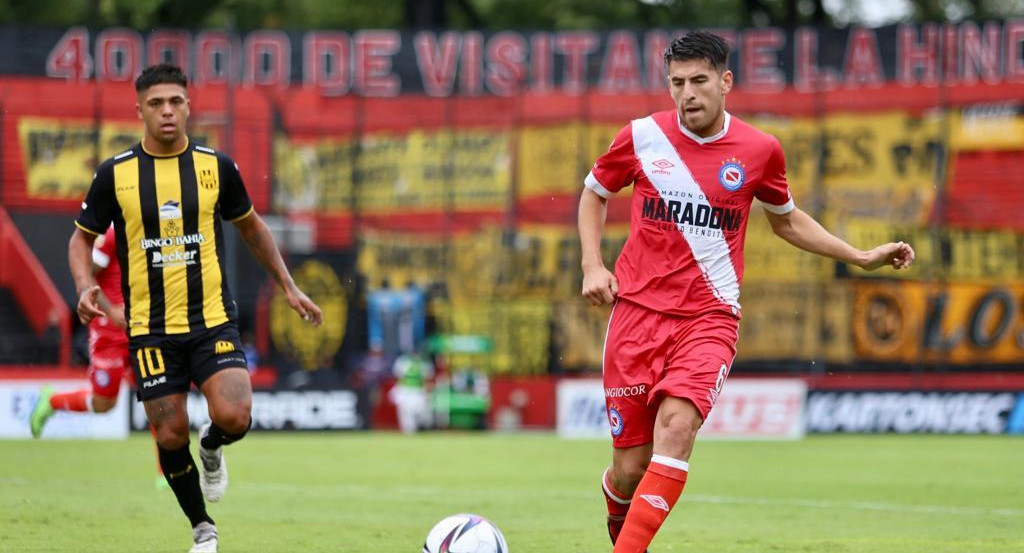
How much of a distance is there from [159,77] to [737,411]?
55.5 ft

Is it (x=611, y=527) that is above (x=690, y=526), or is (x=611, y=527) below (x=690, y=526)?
above

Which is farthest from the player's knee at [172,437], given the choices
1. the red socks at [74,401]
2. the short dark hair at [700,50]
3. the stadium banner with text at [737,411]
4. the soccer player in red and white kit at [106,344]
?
the stadium banner with text at [737,411]

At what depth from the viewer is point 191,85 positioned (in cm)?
2855

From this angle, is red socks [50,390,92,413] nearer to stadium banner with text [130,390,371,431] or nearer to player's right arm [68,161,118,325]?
player's right arm [68,161,118,325]

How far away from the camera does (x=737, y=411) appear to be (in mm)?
23859

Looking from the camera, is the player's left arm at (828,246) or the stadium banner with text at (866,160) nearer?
the player's left arm at (828,246)

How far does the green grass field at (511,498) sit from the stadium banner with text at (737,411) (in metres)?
2.50

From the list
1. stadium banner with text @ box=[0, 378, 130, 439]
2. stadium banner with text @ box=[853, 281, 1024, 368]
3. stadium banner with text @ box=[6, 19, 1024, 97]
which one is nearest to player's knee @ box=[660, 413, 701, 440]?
stadium banner with text @ box=[0, 378, 130, 439]

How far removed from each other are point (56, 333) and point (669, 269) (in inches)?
838

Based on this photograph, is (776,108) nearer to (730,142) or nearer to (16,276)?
(16,276)

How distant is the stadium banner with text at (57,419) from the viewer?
22016mm

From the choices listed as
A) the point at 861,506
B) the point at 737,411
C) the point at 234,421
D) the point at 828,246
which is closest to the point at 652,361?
the point at 828,246

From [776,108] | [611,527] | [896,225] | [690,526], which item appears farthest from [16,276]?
[611,527]

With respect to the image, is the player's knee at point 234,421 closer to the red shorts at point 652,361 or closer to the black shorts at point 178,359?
the black shorts at point 178,359
